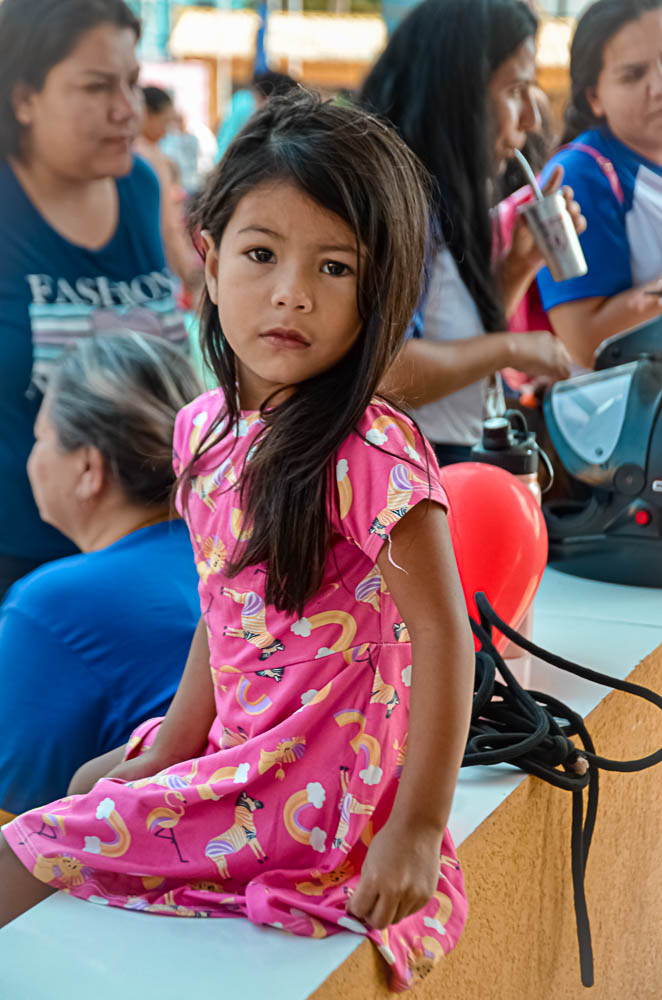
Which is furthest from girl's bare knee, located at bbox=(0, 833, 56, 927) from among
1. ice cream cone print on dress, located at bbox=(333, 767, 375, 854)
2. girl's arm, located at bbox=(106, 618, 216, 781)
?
ice cream cone print on dress, located at bbox=(333, 767, 375, 854)

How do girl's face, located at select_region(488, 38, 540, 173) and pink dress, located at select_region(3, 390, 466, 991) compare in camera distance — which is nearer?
pink dress, located at select_region(3, 390, 466, 991)

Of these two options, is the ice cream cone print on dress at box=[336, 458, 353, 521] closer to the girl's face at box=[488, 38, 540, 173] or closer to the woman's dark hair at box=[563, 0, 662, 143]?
the girl's face at box=[488, 38, 540, 173]

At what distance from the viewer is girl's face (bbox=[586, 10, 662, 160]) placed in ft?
5.75

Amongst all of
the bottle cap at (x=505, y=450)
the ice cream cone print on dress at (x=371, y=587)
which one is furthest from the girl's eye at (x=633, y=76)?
the ice cream cone print on dress at (x=371, y=587)

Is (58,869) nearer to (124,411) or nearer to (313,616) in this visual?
(313,616)

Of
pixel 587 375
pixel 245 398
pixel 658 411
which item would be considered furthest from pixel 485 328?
pixel 245 398

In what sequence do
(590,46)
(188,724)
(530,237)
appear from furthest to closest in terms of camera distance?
(590,46) < (530,237) < (188,724)

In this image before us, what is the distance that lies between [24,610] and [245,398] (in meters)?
0.38

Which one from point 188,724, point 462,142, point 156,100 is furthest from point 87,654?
point 156,100

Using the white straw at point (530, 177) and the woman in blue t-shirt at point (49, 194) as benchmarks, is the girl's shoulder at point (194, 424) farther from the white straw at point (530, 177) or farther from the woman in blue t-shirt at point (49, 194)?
the white straw at point (530, 177)

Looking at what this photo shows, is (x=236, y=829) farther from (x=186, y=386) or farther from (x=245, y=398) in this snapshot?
(x=186, y=386)

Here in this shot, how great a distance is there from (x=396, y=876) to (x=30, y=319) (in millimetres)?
1160

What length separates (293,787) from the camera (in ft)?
2.81

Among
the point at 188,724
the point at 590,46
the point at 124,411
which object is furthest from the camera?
the point at 590,46
